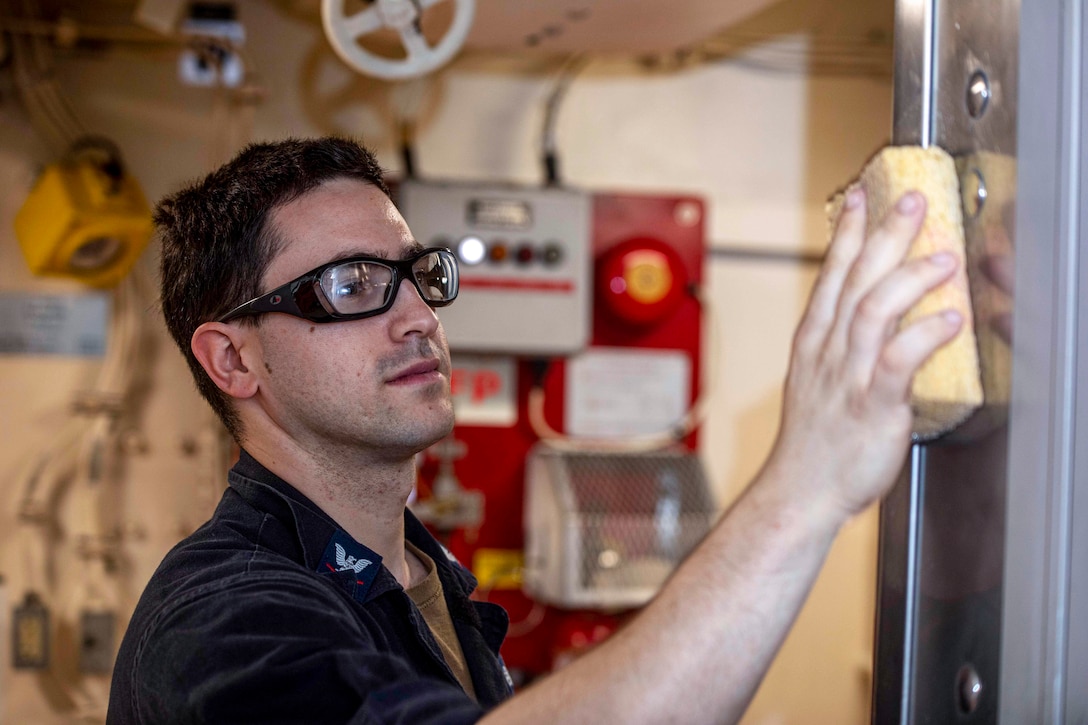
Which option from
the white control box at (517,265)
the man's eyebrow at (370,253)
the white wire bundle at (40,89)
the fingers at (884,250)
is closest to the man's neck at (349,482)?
the man's eyebrow at (370,253)

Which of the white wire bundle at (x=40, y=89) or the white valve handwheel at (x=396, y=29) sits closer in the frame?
the white valve handwheel at (x=396, y=29)

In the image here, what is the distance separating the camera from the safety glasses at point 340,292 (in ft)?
3.80

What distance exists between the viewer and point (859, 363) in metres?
0.64

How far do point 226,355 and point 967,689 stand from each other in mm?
930

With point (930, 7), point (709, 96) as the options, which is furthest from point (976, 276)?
point (709, 96)

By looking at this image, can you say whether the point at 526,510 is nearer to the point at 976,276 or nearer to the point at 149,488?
the point at 149,488

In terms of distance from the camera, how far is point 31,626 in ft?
7.46

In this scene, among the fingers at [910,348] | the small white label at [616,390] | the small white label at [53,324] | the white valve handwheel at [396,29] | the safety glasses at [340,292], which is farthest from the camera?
the small white label at [616,390]

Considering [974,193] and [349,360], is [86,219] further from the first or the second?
[974,193]

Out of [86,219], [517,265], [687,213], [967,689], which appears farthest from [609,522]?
[967,689]

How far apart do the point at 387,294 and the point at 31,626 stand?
161cm

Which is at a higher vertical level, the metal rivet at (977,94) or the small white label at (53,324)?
the metal rivet at (977,94)

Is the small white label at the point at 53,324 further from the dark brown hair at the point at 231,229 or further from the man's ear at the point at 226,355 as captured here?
the man's ear at the point at 226,355

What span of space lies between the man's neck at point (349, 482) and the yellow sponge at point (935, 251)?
710 mm
